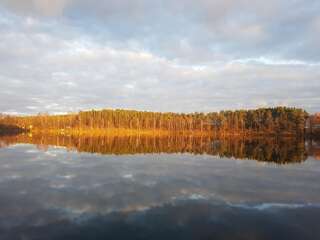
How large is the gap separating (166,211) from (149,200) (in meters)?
2.19

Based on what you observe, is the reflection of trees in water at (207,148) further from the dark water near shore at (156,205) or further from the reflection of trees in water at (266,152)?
the dark water near shore at (156,205)

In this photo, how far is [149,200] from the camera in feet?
53.3

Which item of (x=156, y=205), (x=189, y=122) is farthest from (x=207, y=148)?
(x=189, y=122)

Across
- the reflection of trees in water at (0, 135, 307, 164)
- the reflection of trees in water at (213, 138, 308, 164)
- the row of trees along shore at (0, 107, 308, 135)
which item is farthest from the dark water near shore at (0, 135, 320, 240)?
the row of trees along shore at (0, 107, 308, 135)

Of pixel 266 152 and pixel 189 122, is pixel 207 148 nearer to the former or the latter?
pixel 266 152

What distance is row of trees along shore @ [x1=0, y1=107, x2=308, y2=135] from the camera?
5512 inches

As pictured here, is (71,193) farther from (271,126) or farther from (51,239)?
(271,126)

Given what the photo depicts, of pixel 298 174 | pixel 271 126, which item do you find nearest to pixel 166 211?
pixel 298 174

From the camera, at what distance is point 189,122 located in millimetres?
179000

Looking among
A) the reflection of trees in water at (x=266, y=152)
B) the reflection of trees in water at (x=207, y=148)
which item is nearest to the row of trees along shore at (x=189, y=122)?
the reflection of trees in water at (x=207, y=148)

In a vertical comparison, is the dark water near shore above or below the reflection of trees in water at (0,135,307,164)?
above

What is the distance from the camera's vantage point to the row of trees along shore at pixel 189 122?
140m

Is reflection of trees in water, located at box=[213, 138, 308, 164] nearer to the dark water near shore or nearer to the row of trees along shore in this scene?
the dark water near shore

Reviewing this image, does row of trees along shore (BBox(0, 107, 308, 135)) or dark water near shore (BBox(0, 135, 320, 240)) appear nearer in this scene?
dark water near shore (BBox(0, 135, 320, 240))
